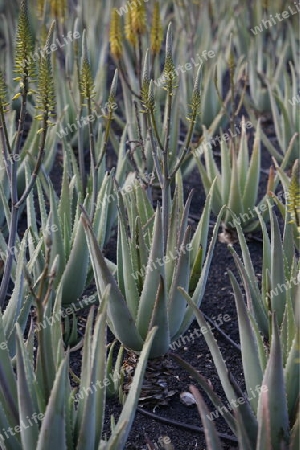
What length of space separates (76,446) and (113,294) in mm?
417

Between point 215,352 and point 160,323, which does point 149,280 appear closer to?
point 160,323

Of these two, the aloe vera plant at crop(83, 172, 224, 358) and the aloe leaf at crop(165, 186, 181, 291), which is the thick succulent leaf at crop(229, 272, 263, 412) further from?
the aloe leaf at crop(165, 186, 181, 291)

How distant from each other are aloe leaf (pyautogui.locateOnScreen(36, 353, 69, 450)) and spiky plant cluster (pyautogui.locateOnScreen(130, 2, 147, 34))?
139 cm

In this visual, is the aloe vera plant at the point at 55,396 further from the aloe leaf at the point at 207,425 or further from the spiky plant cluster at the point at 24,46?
the spiky plant cluster at the point at 24,46

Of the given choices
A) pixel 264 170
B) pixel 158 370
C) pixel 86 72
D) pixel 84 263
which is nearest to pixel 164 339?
pixel 158 370

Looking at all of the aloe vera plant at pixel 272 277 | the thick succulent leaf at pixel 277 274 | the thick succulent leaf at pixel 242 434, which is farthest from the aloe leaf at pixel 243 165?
the thick succulent leaf at pixel 242 434

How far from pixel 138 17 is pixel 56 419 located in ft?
4.80

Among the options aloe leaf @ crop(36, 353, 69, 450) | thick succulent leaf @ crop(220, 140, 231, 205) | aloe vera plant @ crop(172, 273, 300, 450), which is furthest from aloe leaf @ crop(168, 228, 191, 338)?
thick succulent leaf @ crop(220, 140, 231, 205)

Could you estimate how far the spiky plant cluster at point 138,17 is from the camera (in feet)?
7.37

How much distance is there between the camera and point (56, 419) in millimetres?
1199

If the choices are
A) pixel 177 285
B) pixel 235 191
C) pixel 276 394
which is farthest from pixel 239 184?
pixel 276 394

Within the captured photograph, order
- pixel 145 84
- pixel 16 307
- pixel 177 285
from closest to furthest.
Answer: pixel 16 307
pixel 145 84
pixel 177 285

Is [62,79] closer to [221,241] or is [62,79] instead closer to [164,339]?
[221,241]

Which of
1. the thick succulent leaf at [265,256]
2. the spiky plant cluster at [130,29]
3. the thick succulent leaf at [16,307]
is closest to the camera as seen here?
the thick succulent leaf at [16,307]
